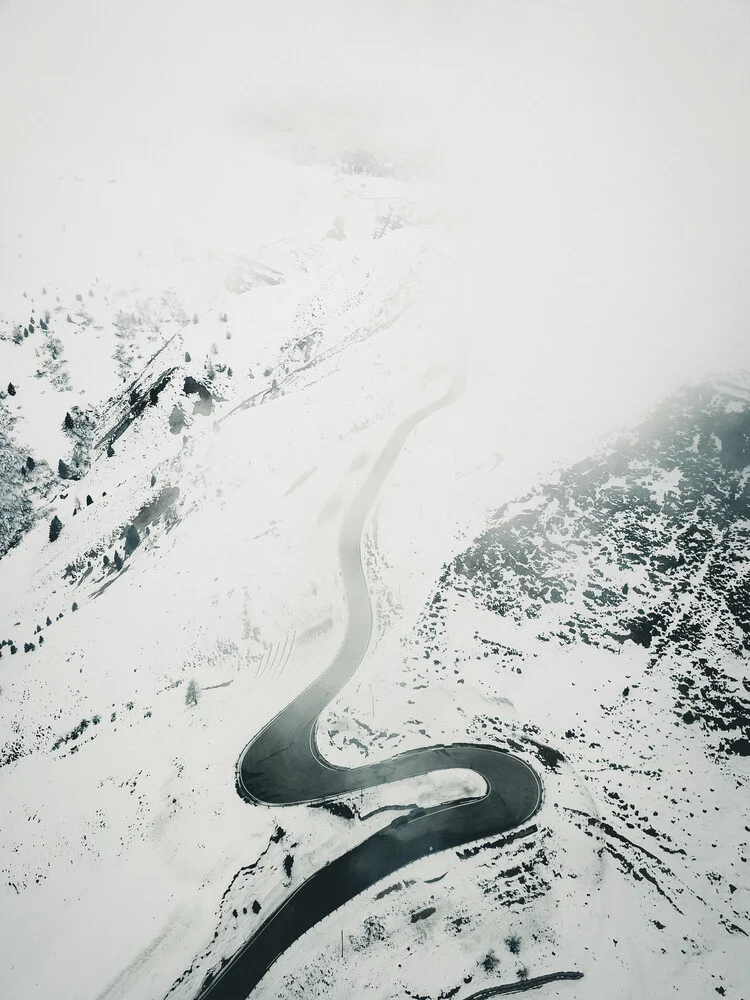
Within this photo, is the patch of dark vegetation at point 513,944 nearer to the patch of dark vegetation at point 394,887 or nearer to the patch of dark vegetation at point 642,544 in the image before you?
the patch of dark vegetation at point 394,887

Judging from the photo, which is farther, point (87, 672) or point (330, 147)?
point (330, 147)

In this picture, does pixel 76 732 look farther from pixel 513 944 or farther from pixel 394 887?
pixel 513 944

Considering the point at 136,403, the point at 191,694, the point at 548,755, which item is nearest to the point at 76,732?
the point at 191,694

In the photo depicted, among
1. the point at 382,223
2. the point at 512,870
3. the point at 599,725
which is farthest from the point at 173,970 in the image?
the point at 382,223

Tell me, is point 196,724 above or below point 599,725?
above

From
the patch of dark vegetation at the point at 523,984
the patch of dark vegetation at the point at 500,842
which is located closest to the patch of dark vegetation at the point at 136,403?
the patch of dark vegetation at the point at 500,842

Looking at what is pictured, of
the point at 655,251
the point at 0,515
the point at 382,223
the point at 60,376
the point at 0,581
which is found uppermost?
the point at 382,223

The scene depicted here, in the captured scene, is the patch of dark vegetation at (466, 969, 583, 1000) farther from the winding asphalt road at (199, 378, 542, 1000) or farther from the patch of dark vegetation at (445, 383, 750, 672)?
the patch of dark vegetation at (445, 383, 750, 672)

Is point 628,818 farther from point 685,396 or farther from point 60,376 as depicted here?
point 60,376
